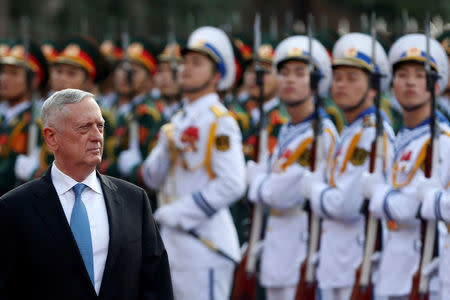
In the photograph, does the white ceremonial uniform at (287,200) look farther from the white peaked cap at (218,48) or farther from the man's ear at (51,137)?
the man's ear at (51,137)

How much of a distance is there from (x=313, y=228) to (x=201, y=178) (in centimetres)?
93

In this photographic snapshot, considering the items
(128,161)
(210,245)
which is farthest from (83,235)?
(128,161)

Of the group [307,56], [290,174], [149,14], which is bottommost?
[290,174]

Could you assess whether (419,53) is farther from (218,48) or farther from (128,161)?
(128,161)

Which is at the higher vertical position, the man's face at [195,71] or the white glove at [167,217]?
the man's face at [195,71]

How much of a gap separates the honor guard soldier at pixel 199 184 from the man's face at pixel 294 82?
1.71 feet

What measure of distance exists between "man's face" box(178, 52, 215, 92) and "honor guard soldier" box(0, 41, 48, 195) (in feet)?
7.17

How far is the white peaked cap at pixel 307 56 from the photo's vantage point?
938 cm

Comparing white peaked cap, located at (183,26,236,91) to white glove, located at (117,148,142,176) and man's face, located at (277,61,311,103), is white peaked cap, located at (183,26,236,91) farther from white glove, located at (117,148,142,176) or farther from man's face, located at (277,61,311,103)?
white glove, located at (117,148,142,176)

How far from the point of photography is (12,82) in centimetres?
1234

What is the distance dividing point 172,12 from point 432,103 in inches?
829

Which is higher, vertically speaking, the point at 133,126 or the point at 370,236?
the point at 133,126

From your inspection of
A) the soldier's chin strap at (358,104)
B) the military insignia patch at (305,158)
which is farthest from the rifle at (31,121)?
the soldier's chin strap at (358,104)

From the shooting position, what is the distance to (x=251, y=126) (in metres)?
12.7
